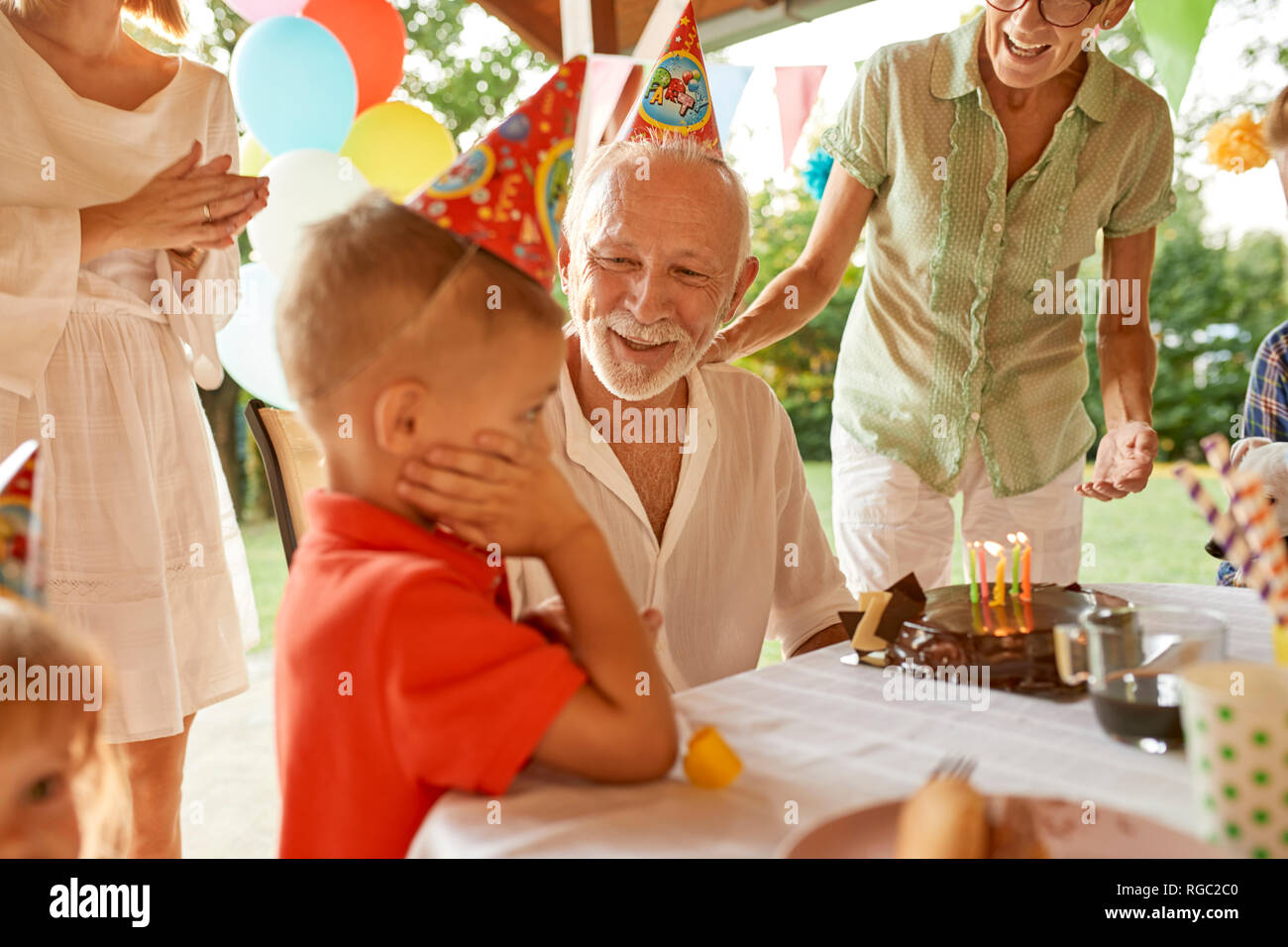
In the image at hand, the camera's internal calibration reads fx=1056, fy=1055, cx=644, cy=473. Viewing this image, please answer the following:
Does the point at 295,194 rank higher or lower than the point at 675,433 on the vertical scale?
higher

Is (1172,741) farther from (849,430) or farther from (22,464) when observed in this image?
(849,430)

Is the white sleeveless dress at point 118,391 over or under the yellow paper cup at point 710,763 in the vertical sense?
over

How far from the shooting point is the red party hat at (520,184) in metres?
0.94

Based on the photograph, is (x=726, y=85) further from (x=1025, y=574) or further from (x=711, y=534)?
(x=1025, y=574)

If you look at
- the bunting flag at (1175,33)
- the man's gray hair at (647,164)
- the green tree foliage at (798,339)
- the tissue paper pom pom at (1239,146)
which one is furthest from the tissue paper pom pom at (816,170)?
the green tree foliage at (798,339)

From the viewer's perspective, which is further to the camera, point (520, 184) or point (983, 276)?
point (983, 276)

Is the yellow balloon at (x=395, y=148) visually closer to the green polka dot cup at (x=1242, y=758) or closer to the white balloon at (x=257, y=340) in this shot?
the white balloon at (x=257, y=340)

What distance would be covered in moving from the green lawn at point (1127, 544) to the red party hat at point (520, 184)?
17.5ft

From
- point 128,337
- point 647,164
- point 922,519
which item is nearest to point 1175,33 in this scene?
point 922,519

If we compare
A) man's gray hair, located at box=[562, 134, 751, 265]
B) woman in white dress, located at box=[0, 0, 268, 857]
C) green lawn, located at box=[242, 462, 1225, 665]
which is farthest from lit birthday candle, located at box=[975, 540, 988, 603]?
green lawn, located at box=[242, 462, 1225, 665]

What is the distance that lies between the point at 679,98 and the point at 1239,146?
1508 mm

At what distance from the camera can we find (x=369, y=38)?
3145mm

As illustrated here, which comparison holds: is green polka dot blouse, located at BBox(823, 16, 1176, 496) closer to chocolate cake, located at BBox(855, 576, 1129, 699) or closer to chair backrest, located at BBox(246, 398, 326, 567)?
chocolate cake, located at BBox(855, 576, 1129, 699)
